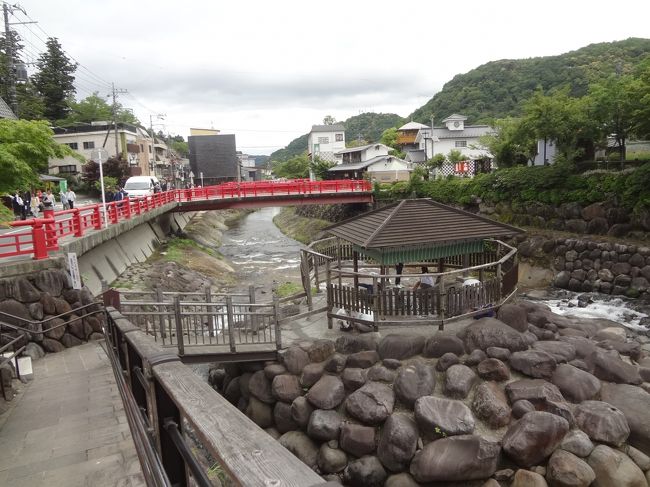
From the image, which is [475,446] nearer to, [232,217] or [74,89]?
[232,217]

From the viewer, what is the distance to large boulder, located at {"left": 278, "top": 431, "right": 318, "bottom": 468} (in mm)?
7863

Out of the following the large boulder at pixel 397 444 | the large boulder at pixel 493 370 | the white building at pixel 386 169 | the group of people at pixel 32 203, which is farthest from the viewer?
the white building at pixel 386 169

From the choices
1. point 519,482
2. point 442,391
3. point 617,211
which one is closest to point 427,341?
point 442,391

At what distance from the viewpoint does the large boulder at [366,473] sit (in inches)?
285

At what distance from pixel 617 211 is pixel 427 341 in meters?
18.1

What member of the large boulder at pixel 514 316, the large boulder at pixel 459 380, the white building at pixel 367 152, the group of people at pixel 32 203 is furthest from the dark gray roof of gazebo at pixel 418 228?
the white building at pixel 367 152

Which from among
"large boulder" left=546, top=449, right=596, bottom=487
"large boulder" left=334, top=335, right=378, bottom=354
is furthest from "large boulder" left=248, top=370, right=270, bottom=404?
"large boulder" left=546, top=449, right=596, bottom=487

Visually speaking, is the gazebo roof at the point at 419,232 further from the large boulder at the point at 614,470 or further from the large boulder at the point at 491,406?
the large boulder at the point at 614,470

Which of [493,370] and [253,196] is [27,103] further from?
[493,370]

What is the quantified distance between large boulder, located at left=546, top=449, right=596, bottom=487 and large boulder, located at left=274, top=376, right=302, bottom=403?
14.4ft

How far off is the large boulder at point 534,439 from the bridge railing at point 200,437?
5.90 m

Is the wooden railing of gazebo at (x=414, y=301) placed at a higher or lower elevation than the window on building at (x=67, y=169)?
lower

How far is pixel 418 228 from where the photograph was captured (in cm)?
1034

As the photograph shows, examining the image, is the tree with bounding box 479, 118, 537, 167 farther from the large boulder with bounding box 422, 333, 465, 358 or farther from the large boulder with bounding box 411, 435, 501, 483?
the large boulder with bounding box 411, 435, 501, 483
